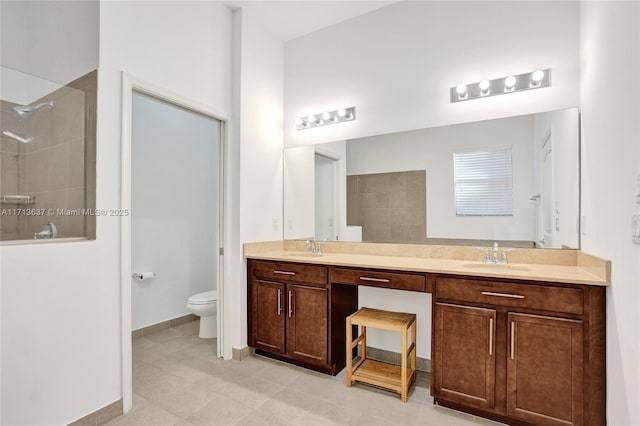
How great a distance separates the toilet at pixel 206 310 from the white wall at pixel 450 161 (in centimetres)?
180

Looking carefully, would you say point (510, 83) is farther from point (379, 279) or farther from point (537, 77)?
point (379, 279)

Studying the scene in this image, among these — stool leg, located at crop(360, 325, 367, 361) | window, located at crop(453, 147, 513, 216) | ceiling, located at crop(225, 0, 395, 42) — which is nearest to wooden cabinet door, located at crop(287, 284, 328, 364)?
stool leg, located at crop(360, 325, 367, 361)

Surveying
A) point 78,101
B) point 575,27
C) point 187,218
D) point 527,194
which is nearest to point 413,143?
point 527,194

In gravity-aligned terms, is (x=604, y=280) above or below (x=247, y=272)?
above

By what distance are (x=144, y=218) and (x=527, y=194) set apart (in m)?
3.39

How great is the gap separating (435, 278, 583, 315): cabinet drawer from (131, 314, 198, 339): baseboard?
2.84 m

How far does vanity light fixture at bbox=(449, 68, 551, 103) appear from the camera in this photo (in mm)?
2137

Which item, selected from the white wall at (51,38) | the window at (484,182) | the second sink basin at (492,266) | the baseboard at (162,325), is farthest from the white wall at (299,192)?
the white wall at (51,38)

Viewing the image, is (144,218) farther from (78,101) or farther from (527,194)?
(527,194)

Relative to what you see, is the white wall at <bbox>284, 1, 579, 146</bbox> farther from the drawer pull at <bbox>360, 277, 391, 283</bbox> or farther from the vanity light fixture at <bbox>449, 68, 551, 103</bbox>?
the drawer pull at <bbox>360, 277, 391, 283</bbox>

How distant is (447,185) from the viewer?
2.51m

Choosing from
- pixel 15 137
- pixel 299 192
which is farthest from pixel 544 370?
pixel 15 137

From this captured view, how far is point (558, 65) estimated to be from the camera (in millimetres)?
2109

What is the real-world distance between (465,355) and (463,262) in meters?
0.66
